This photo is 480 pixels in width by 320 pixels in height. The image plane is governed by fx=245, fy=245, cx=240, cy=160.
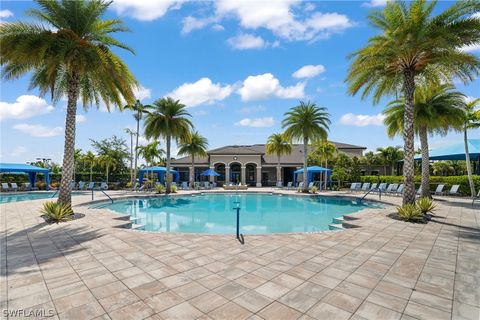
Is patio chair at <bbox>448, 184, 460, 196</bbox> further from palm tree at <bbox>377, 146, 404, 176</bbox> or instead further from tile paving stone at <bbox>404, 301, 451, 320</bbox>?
tile paving stone at <bbox>404, 301, 451, 320</bbox>

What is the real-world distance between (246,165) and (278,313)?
34.9m

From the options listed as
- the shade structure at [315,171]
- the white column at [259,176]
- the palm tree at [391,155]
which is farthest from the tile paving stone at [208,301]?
the palm tree at [391,155]

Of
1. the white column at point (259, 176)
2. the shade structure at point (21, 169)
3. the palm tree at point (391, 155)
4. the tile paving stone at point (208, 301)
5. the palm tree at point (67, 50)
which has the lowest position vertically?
the tile paving stone at point (208, 301)

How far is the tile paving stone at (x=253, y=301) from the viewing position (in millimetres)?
3574

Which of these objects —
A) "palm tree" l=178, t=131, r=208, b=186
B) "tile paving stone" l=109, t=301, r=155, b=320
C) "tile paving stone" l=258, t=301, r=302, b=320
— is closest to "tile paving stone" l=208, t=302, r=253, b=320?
"tile paving stone" l=258, t=301, r=302, b=320

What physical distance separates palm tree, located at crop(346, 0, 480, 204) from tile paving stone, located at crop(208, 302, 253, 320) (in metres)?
10.5

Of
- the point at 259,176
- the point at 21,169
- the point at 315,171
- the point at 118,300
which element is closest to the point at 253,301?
the point at 118,300

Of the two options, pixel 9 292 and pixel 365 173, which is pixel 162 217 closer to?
pixel 9 292

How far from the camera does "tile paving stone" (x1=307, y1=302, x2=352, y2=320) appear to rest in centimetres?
334

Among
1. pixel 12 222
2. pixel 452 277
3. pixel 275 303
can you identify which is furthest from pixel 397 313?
pixel 12 222

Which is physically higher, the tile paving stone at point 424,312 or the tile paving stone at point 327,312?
the tile paving stone at point 327,312

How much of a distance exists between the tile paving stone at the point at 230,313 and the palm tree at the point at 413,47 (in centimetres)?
1049

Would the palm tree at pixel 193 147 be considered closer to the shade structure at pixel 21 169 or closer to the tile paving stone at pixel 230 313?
the shade structure at pixel 21 169

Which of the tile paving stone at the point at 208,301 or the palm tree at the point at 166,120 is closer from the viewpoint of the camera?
the tile paving stone at the point at 208,301
